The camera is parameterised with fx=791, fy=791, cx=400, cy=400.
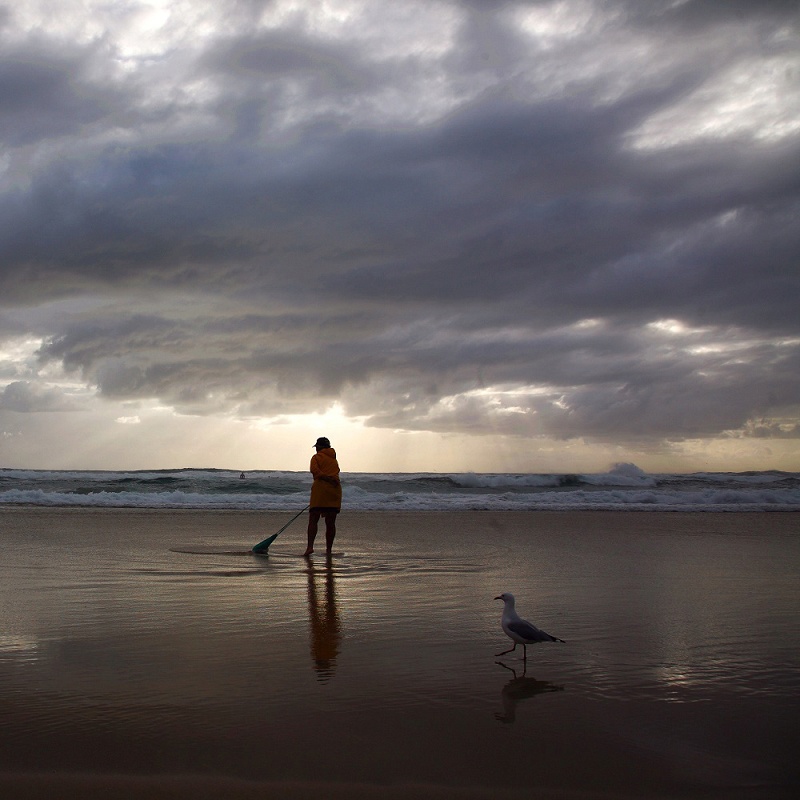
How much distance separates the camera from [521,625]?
4777 mm

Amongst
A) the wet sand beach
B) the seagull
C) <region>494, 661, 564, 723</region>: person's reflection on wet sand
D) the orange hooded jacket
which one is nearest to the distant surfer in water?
the orange hooded jacket

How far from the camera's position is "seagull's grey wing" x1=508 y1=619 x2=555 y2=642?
4.75 m

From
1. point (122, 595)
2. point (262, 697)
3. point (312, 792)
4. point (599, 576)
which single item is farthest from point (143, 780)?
point (599, 576)

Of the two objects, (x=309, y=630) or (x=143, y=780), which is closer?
(x=143, y=780)

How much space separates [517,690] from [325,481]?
7.18 metres

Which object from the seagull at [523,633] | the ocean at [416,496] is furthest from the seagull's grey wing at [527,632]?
the ocean at [416,496]

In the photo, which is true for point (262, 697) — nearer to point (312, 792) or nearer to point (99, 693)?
point (99, 693)

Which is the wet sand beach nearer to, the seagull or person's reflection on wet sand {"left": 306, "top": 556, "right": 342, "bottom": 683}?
person's reflection on wet sand {"left": 306, "top": 556, "right": 342, "bottom": 683}

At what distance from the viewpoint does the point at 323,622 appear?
5902 mm

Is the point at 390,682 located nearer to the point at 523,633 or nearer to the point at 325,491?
the point at 523,633

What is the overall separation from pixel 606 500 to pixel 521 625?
2441 cm

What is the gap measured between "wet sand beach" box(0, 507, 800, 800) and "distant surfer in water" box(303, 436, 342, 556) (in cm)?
138

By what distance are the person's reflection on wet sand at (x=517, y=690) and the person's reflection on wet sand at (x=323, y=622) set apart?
3.20ft

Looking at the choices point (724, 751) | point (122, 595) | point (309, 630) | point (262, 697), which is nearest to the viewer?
point (724, 751)
